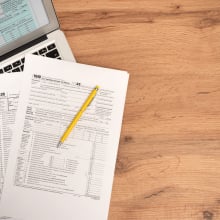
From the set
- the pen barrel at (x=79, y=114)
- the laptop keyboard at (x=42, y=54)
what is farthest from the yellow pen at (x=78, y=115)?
the laptop keyboard at (x=42, y=54)

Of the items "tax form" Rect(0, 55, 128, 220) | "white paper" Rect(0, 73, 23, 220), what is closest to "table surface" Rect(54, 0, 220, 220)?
"tax form" Rect(0, 55, 128, 220)

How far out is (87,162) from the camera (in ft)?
2.41

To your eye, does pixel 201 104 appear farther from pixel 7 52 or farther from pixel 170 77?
pixel 7 52

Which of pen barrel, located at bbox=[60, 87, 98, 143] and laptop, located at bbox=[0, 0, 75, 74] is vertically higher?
laptop, located at bbox=[0, 0, 75, 74]

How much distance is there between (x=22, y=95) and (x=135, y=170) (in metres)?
0.27

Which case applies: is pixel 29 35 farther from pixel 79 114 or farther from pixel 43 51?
pixel 79 114

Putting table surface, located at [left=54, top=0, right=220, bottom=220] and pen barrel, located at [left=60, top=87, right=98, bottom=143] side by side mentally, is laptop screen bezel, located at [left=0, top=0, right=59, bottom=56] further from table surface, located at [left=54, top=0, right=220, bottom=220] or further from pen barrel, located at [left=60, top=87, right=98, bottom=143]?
pen barrel, located at [left=60, top=87, right=98, bottom=143]

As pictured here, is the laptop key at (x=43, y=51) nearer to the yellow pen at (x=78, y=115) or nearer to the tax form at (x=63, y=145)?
the tax form at (x=63, y=145)

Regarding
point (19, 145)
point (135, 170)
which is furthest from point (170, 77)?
point (19, 145)

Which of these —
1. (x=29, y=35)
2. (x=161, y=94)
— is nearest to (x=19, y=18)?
(x=29, y=35)

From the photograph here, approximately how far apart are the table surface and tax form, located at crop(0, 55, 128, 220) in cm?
3

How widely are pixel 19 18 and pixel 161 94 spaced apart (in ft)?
1.01

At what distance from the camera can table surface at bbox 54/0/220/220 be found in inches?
29.4

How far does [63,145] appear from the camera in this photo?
2.42ft
